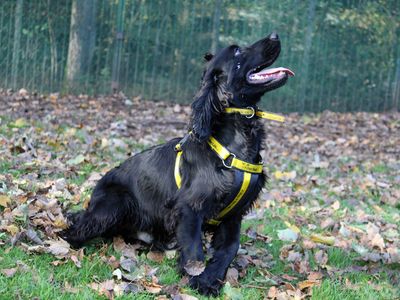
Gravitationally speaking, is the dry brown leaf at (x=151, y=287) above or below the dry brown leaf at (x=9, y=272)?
below

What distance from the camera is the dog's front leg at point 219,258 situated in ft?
12.7

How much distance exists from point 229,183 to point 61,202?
1835 millimetres

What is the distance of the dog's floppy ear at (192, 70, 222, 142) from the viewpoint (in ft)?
13.4

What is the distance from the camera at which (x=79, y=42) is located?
1235cm

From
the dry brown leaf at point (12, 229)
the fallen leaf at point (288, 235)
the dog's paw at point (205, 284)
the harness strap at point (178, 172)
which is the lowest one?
the fallen leaf at point (288, 235)

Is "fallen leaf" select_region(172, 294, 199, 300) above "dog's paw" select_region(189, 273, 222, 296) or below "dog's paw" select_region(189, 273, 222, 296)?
above

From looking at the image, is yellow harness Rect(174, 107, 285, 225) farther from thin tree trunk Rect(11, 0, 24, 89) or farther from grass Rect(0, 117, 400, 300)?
thin tree trunk Rect(11, 0, 24, 89)

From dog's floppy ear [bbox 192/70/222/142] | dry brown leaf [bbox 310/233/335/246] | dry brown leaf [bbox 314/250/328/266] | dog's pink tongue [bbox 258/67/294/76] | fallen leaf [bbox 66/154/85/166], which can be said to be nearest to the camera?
dog's floppy ear [bbox 192/70/222/142]

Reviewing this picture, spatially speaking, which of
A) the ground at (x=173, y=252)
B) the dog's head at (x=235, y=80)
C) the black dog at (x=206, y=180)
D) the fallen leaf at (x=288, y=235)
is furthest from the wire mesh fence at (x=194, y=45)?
the dog's head at (x=235, y=80)

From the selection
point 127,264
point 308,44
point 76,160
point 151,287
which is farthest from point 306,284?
point 308,44

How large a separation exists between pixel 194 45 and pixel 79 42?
8.17 ft

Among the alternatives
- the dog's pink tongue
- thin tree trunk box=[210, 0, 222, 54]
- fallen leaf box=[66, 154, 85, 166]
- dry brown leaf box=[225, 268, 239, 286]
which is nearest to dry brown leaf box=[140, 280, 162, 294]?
dry brown leaf box=[225, 268, 239, 286]

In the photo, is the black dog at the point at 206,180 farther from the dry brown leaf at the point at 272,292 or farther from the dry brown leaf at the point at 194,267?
the dry brown leaf at the point at 272,292

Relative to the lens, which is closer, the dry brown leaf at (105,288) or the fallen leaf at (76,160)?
the dry brown leaf at (105,288)
